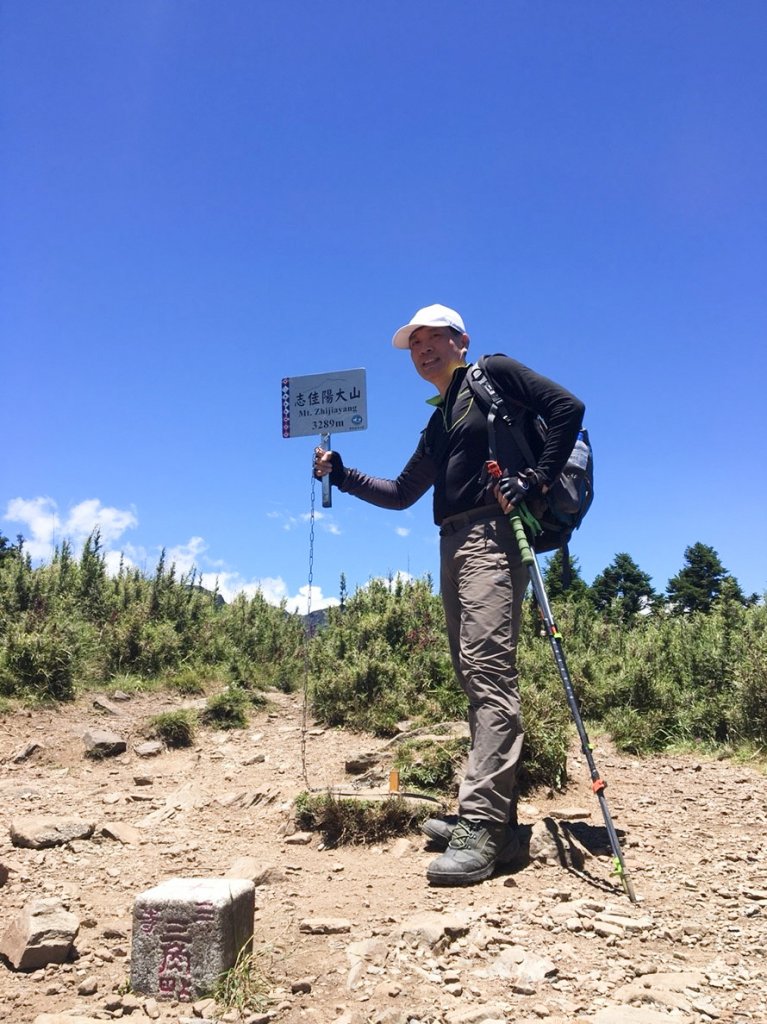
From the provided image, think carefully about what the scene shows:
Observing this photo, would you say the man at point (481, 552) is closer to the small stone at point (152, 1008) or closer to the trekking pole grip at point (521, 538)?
the trekking pole grip at point (521, 538)

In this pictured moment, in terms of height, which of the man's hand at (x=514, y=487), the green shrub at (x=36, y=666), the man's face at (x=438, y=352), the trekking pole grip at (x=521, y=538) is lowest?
the green shrub at (x=36, y=666)

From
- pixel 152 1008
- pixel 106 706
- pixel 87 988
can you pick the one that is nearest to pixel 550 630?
pixel 152 1008

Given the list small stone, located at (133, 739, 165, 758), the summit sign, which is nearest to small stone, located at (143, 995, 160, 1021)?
the summit sign

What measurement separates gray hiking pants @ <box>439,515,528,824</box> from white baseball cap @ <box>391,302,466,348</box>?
3.57 feet

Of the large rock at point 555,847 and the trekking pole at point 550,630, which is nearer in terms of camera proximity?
the trekking pole at point 550,630

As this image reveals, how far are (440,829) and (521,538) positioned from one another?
1.53 metres

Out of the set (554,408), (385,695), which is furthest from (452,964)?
(385,695)

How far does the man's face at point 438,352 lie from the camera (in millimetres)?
4121

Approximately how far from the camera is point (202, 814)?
16.5 feet

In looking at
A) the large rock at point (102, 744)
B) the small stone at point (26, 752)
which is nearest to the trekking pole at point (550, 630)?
the large rock at point (102, 744)

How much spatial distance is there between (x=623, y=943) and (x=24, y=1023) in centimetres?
202

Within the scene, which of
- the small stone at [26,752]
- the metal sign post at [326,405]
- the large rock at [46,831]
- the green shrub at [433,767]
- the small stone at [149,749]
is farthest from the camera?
the small stone at [149,749]

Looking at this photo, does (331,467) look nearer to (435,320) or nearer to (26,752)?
(435,320)

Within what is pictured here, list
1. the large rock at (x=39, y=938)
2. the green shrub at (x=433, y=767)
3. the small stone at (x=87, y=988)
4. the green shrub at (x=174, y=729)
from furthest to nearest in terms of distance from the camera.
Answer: the green shrub at (x=174, y=729), the green shrub at (x=433, y=767), the large rock at (x=39, y=938), the small stone at (x=87, y=988)
